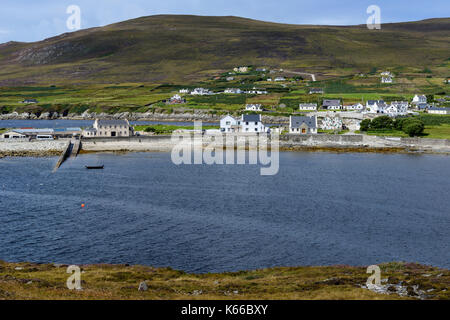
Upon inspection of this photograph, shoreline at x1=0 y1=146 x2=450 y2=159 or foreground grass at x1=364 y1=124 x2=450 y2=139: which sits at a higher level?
foreground grass at x1=364 y1=124 x2=450 y2=139

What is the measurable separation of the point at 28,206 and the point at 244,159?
146 feet

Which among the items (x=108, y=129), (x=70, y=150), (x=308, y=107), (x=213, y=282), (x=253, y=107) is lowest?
(x=213, y=282)

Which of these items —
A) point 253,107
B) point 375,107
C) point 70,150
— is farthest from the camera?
point 253,107

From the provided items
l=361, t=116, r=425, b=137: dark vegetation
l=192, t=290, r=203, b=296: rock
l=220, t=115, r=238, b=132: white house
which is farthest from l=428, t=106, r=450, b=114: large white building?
l=192, t=290, r=203, b=296: rock

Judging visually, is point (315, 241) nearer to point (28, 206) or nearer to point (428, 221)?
point (428, 221)

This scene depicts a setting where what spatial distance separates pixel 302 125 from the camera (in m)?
108

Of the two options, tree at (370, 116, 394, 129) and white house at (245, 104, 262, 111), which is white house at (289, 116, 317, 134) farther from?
white house at (245, 104, 262, 111)
